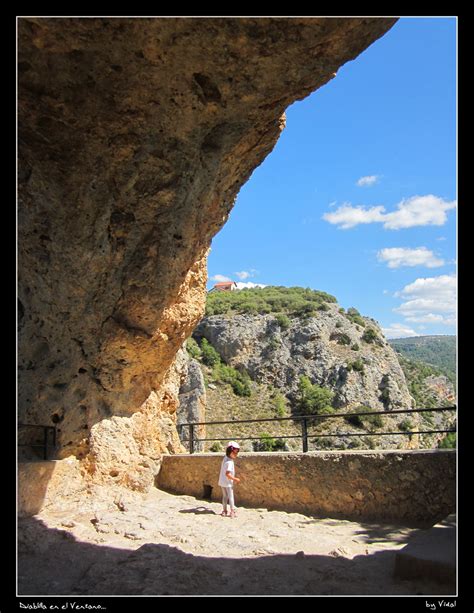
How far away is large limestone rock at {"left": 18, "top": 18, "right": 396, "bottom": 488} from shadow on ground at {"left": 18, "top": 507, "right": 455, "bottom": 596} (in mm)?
2072

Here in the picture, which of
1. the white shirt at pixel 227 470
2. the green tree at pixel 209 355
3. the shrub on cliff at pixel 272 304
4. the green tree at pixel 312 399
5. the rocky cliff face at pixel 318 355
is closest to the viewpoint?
the white shirt at pixel 227 470

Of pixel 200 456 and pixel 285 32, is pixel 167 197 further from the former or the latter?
pixel 200 456

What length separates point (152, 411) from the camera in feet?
29.7

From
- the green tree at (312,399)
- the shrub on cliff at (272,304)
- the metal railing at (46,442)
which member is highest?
the shrub on cliff at (272,304)

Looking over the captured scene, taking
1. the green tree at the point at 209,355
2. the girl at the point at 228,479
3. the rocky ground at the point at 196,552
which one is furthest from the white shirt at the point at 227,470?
the green tree at the point at 209,355

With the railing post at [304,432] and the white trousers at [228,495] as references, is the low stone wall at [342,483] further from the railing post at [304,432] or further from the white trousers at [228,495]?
the white trousers at [228,495]

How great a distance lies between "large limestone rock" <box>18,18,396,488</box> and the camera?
616cm

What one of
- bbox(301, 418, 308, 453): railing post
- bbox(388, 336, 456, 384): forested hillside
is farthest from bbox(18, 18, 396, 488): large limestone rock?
→ bbox(388, 336, 456, 384): forested hillside

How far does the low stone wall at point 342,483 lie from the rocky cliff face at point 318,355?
40231 millimetres

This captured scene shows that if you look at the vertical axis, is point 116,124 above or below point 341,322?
above

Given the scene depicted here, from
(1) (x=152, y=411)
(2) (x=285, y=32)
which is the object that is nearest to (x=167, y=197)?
(2) (x=285, y=32)

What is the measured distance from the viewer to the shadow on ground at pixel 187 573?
14.8 feet

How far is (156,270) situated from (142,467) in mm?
3395

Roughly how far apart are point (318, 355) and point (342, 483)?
4585cm
